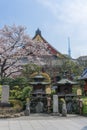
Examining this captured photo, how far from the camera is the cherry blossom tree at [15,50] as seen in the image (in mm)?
31438

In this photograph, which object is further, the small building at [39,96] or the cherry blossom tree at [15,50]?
the cherry blossom tree at [15,50]

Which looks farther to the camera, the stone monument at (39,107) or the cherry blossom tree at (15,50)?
the cherry blossom tree at (15,50)

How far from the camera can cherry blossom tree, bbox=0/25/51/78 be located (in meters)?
31.4

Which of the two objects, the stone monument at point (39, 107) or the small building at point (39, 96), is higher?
the small building at point (39, 96)

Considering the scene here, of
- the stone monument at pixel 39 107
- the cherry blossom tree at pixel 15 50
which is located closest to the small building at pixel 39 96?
the stone monument at pixel 39 107

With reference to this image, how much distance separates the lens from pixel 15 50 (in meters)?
32.3

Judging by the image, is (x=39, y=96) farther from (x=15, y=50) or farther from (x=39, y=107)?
(x=15, y=50)

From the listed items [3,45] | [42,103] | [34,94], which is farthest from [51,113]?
[3,45]

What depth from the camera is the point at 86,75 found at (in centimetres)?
3216

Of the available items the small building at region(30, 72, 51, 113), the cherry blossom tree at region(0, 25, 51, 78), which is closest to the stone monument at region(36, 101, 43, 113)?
the small building at region(30, 72, 51, 113)

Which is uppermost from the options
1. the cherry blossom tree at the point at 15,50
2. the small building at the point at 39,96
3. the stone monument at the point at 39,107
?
the cherry blossom tree at the point at 15,50

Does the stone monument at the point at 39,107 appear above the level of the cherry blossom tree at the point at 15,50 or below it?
below

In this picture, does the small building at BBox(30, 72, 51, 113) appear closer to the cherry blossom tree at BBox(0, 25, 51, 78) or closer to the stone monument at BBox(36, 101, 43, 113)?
the stone monument at BBox(36, 101, 43, 113)

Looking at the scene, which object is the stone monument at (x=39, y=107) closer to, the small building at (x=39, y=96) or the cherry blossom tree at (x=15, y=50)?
the small building at (x=39, y=96)
